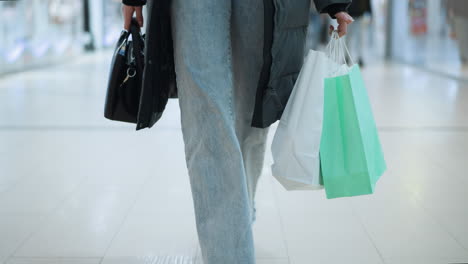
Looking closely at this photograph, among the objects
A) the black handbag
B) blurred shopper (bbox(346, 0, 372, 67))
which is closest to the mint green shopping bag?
the black handbag

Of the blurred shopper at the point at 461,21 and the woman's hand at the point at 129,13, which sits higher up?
the woman's hand at the point at 129,13

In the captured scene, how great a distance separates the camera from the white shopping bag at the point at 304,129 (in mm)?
1520

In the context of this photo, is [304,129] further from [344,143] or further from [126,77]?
[126,77]

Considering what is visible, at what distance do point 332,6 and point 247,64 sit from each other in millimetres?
261

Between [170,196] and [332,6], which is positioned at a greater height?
[332,6]

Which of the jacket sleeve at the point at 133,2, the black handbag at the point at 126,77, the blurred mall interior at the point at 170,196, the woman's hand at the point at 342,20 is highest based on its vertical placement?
the jacket sleeve at the point at 133,2

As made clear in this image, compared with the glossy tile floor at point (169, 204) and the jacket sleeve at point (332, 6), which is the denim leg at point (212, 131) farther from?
the glossy tile floor at point (169, 204)

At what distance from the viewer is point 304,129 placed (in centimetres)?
153

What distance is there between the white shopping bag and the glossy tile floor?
41cm

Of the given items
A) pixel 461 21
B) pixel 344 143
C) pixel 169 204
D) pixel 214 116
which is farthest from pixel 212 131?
pixel 461 21

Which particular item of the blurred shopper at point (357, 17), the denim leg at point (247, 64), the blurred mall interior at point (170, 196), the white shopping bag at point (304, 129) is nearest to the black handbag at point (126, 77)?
the denim leg at point (247, 64)

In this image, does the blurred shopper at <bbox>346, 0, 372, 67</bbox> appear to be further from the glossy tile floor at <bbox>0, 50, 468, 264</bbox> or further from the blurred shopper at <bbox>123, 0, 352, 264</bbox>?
the blurred shopper at <bbox>123, 0, 352, 264</bbox>

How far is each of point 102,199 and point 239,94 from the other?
1047mm

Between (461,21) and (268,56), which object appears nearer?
(268,56)
